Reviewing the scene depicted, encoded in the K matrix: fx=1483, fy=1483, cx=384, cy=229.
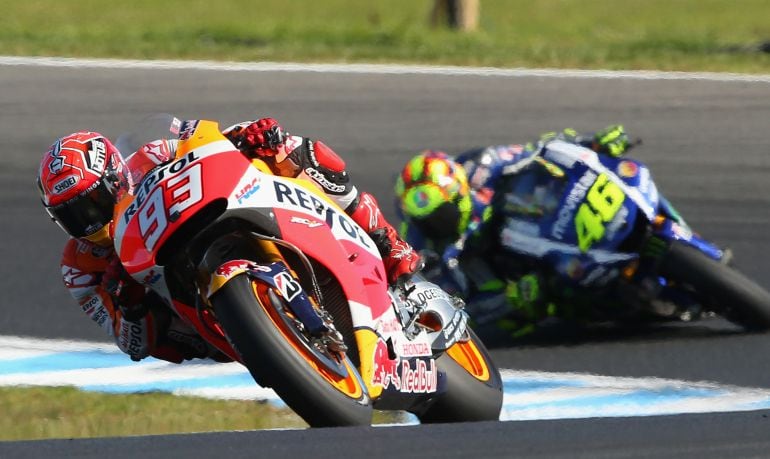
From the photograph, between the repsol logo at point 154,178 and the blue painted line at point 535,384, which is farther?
the blue painted line at point 535,384

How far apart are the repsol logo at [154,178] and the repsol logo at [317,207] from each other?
267 mm

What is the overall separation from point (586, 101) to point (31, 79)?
3877 mm

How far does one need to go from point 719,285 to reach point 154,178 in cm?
256

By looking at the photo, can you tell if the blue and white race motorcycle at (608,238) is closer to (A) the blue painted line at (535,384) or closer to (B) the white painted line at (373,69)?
(A) the blue painted line at (535,384)

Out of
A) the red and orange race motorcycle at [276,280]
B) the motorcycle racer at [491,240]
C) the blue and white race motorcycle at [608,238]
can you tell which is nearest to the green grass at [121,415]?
the red and orange race motorcycle at [276,280]

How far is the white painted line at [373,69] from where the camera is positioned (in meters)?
10.4

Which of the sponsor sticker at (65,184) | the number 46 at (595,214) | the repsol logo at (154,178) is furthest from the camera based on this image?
the number 46 at (595,214)

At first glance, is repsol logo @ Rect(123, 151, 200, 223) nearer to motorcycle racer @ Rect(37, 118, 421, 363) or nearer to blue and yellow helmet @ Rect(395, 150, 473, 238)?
motorcycle racer @ Rect(37, 118, 421, 363)

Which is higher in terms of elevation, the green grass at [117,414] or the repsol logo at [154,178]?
the repsol logo at [154,178]

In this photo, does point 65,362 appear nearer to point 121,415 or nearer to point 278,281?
point 121,415

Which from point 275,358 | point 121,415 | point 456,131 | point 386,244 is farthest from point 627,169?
point 456,131

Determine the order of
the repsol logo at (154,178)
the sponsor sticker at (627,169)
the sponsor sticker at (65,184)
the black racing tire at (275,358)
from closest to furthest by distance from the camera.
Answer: the black racing tire at (275,358)
the repsol logo at (154,178)
the sponsor sticker at (65,184)
the sponsor sticker at (627,169)

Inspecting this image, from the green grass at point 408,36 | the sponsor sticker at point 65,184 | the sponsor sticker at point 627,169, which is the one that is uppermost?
the sponsor sticker at point 65,184

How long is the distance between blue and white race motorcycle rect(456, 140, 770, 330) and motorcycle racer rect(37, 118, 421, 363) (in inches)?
52.2
